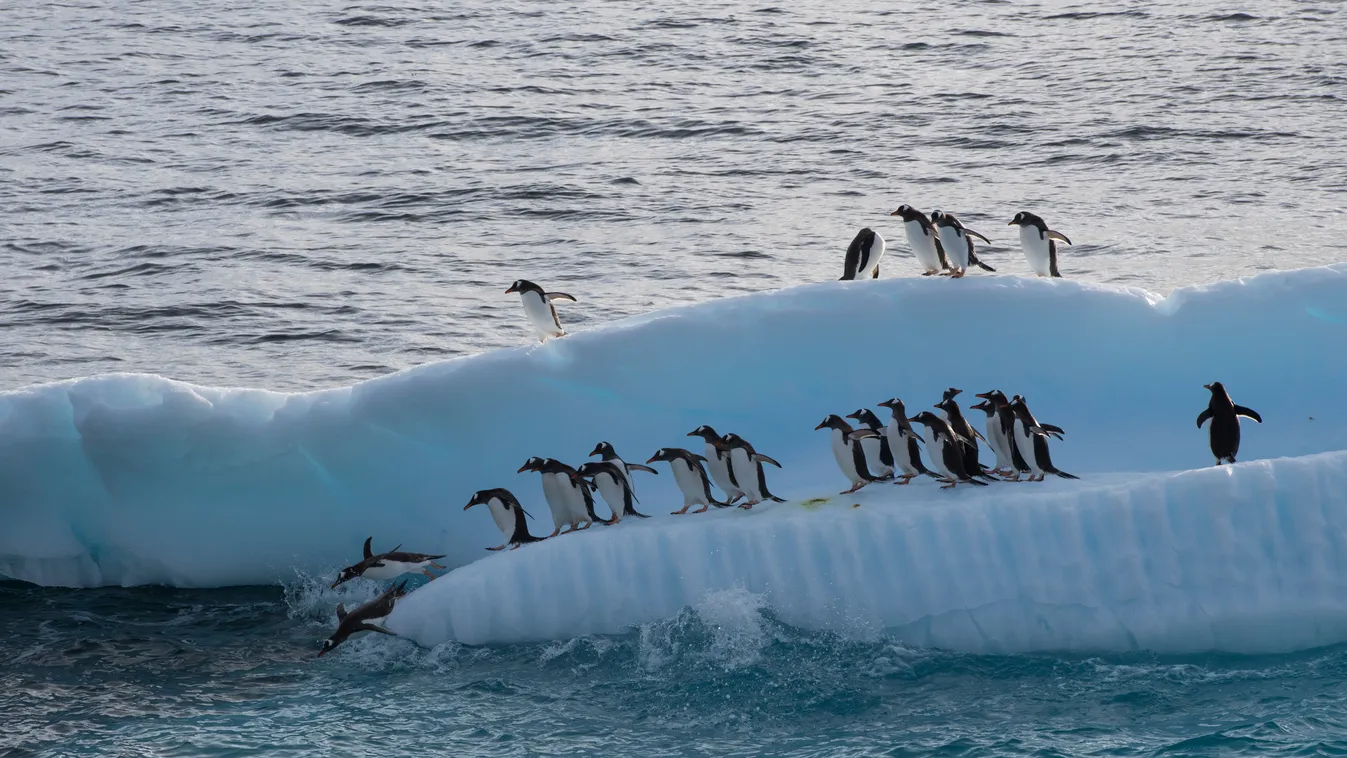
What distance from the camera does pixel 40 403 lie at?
34.6ft

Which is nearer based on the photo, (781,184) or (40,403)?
(40,403)

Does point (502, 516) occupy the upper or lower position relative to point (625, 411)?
lower

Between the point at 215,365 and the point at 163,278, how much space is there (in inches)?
157

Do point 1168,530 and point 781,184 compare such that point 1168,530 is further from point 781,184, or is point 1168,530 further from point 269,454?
point 781,184

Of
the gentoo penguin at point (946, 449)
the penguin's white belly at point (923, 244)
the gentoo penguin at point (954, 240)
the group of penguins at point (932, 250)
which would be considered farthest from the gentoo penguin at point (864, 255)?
the gentoo penguin at point (946, 449)

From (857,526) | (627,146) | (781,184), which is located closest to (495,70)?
(627,146)

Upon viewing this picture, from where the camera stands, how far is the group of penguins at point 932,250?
36.7 ft

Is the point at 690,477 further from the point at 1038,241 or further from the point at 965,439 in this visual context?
the point at 1038,241

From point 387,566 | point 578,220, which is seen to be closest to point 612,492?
point 387,566

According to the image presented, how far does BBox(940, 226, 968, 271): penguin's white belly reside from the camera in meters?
11.3

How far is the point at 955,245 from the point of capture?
1133 centimetres

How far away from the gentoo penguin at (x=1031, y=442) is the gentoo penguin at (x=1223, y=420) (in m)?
0.98

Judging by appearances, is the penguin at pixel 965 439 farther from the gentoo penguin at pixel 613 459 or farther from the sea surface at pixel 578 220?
the gentoo penguin at pixel 613 459

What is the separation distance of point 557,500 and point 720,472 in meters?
1.09
